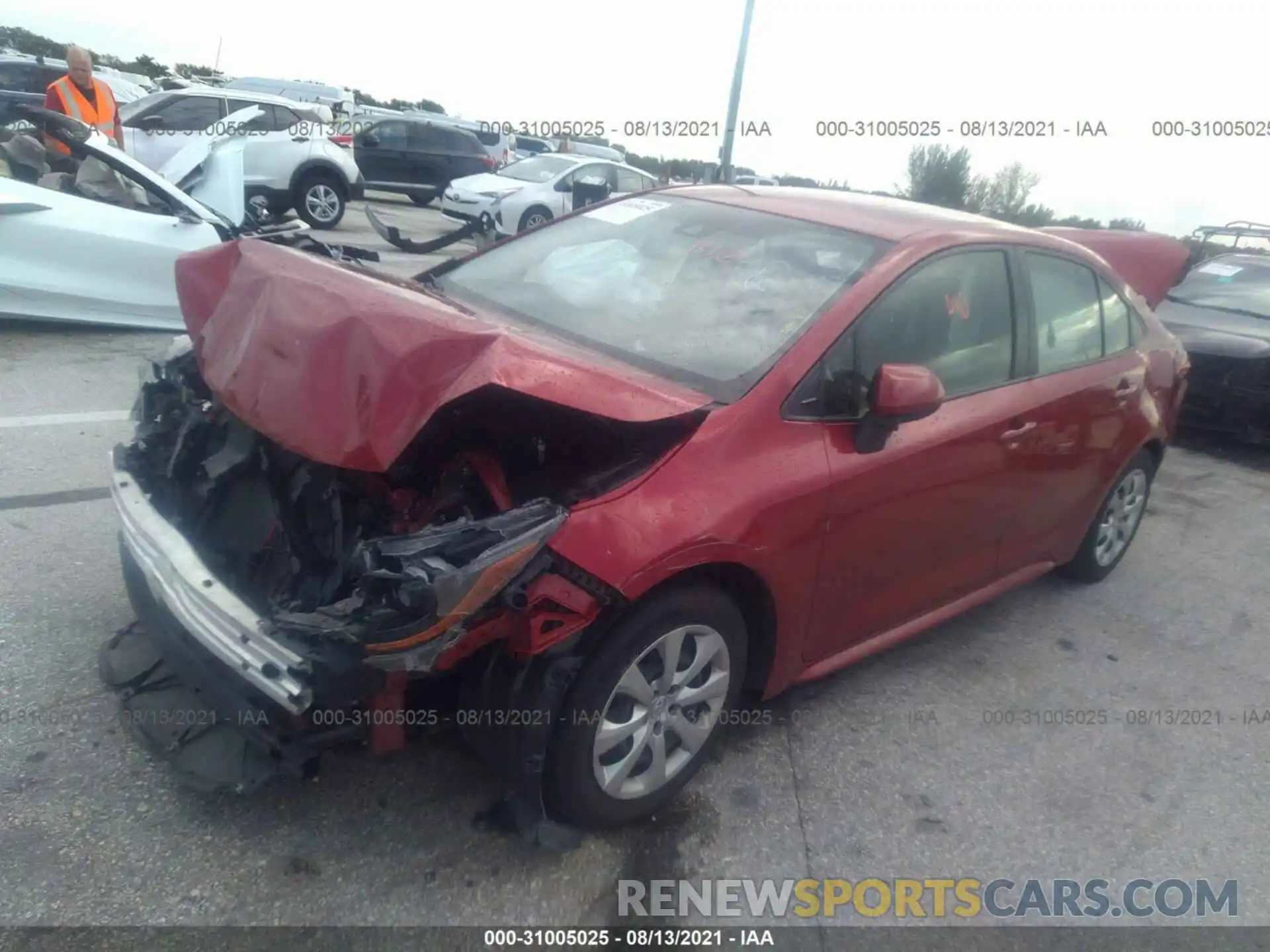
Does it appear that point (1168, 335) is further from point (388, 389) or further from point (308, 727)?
point (308, 727)

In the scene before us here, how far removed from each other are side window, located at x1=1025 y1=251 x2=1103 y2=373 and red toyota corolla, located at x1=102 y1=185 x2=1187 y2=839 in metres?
0.03

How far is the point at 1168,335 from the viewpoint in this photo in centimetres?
479

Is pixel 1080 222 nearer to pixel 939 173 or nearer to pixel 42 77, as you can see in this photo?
pixel 939 173

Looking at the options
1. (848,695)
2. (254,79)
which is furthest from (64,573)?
(254,79)

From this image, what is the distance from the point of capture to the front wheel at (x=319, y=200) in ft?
43.8

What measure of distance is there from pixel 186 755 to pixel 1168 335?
4.61m

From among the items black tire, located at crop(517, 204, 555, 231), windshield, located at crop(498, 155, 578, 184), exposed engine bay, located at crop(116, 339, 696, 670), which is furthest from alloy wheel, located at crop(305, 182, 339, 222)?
exposed engine bay, located at crop(116, 339, 696, 670)

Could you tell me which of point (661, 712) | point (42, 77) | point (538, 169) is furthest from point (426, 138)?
point (661, 712)

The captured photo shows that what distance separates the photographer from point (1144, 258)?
575 cm

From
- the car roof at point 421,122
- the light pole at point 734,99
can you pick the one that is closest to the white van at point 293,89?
the car roof at point 421,122

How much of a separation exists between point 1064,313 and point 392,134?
56.5 feet

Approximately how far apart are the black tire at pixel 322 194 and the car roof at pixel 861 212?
34.8ft

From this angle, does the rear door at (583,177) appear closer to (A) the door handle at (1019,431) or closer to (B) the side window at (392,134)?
(B) the side window at (392,134)

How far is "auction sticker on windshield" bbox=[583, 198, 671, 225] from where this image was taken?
12.5 feet
